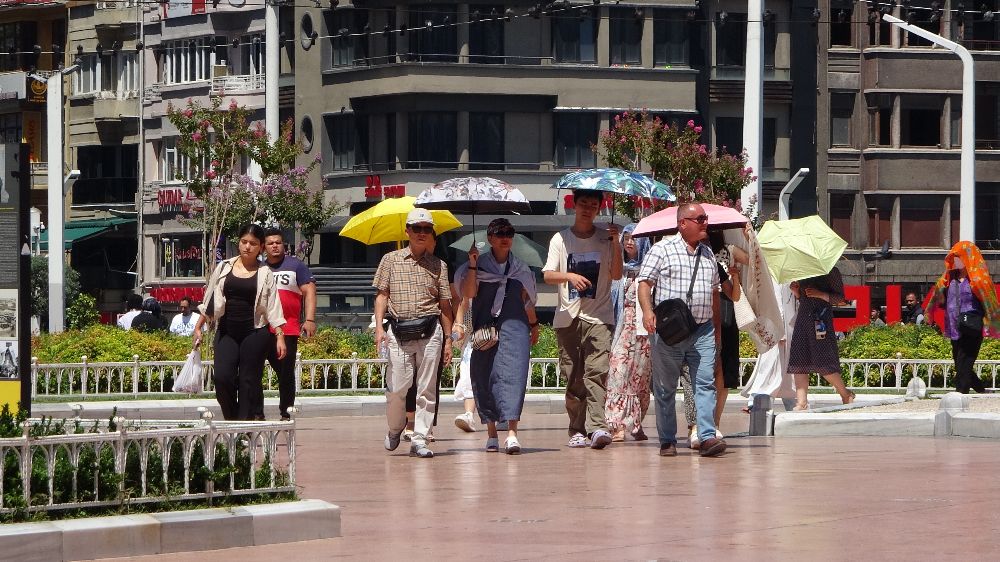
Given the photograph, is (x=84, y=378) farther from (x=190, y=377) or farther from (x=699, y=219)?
(x=699, y=219)

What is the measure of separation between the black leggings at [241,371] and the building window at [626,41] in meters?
47.1

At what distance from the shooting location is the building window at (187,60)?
68.1 m

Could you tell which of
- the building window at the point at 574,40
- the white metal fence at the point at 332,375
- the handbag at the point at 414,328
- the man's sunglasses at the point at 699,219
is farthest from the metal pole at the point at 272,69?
the man's sunglasses at the point at 699,219

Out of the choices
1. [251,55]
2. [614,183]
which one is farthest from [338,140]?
[614,183]

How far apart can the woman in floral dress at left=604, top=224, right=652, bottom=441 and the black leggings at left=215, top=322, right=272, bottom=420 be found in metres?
2.95

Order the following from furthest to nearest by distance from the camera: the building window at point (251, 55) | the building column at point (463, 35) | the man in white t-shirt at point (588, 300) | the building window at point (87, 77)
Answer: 1. the building window at point (87, 77)
2. the building window at point (251, 55)
3. the building column at point (463, 35)
4. the man in white t-shirt at point (588, 300)

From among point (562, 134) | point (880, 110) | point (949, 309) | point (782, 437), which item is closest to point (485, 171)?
point (562, 134)

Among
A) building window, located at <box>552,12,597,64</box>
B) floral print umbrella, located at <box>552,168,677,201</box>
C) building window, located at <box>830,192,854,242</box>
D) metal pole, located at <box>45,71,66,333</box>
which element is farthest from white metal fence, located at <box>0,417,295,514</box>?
building window, located at <box>830,192,854,242</box>

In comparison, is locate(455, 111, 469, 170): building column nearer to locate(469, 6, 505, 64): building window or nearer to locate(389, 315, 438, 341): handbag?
locate(469, 6, 505, 64): building window

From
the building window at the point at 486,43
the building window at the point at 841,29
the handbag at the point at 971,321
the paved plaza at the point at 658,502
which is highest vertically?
the building window at the point at 841,29

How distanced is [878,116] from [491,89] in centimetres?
1261

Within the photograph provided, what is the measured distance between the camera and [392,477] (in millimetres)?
13719

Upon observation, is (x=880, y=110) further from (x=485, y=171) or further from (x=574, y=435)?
(x=574, y=435)

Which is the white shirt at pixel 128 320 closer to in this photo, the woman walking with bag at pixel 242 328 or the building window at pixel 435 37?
the woman walking with bag at pixel 242 328
